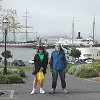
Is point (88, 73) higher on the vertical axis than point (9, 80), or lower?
lower

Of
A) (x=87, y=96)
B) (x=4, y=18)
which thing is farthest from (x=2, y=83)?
(x=87, y=96)

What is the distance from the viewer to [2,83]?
19406 mm

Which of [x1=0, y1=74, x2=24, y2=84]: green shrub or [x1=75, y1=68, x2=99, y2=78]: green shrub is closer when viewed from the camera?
[x1=0, y1=74, x2=24, y2=84]: green shrub

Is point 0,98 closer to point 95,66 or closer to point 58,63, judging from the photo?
point 58,63

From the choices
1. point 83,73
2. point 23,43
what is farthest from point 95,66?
point 23,43

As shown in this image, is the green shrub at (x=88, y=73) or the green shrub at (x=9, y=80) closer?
the green shrub at (x=9, y=80)

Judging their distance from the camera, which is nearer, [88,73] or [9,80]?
[9,80]

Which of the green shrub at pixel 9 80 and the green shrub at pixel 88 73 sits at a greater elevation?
the green shrub at pixel 9 80

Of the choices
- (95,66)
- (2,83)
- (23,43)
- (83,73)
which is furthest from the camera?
(23,43)

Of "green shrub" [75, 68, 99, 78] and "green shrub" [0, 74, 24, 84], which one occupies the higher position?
"green shrub" [0, 74, 24, 84]

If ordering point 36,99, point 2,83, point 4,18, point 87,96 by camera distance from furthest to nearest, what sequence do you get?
point 2,83
point 4,18
point 87,96
point 36,99

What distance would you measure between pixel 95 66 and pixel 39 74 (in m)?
19.2

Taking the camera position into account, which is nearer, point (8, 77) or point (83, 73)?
point (8, 77)

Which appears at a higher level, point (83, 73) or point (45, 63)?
point (45, 63)
